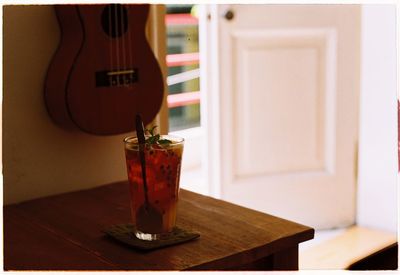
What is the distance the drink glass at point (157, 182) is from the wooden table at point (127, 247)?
0.15ft

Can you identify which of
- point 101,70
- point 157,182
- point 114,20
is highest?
point 114,20

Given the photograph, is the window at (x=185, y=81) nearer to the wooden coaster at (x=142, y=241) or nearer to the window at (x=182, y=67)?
the window at (x=182, y=67)

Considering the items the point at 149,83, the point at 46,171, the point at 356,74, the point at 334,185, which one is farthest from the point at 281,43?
the point at 46,171

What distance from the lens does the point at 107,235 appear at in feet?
3.70

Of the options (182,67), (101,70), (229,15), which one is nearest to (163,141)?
(101,70)

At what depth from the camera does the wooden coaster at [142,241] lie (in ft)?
3.48

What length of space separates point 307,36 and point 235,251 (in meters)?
1.97

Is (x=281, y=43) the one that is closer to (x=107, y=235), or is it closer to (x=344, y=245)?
(x=344, y=245)

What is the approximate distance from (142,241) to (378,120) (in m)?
2.09

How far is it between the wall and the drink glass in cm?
192

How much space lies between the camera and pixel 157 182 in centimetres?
107

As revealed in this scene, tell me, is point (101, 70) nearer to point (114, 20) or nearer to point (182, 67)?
point (114, 20)

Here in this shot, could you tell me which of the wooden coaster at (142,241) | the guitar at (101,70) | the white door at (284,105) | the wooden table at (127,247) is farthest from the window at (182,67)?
the wooden coaster at (142,241)

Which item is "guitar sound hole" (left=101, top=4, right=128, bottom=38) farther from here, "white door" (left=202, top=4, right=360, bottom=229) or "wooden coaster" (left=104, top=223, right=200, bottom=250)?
"white door" (left=202, top=4, right=360, bottom=229)
